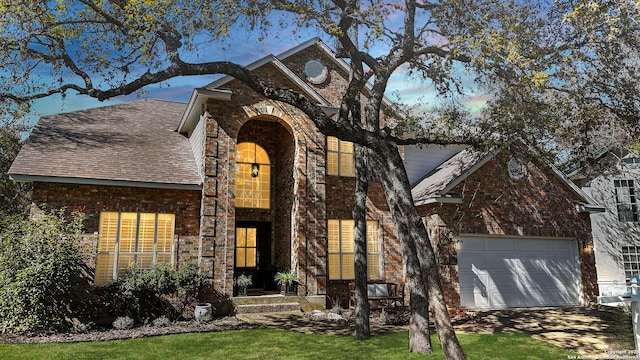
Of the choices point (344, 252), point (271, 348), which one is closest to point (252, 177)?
point (344, 252)

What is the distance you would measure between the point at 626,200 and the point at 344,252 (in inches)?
511

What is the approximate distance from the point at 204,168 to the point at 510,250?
10680mm

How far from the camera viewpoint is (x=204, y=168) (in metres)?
13.9

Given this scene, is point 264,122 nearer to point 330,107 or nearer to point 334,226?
point 330,107

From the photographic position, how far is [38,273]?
1061cm

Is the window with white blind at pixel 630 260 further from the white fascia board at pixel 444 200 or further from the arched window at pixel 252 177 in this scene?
the arched window at pixel 252 177

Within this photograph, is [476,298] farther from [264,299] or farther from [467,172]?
[264,299]

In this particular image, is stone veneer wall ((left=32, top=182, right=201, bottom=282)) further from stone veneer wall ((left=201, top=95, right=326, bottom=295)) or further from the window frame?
the window frame

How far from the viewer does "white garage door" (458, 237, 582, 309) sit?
Result: 50.6ft

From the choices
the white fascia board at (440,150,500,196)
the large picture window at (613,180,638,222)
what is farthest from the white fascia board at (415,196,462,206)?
the large picture window at (613,180,638,222)

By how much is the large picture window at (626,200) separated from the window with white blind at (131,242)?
59.4 ft

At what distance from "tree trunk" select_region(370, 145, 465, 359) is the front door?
27.4 ft

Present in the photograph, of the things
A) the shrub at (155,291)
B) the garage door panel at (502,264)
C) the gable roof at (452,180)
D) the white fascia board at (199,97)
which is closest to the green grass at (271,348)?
the shrub at (155,291)

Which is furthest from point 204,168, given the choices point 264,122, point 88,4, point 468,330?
point 468,330
